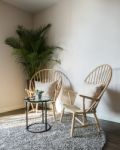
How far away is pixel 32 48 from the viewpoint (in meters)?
4.25

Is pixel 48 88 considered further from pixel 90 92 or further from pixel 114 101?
pixel 114 101

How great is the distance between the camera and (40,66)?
14.5 feet

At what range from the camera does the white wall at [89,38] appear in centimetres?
333

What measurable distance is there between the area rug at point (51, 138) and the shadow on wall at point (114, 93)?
581 mm

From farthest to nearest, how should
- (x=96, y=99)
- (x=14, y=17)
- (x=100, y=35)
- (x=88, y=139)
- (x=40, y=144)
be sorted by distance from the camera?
(x=14, y=17), (x=100, y=35), (x=96, y=99), (x=88, y=139), (x=40, y=144)

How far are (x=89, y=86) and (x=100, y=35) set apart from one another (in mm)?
1060

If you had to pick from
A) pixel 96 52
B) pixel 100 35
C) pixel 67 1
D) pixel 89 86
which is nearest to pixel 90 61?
pixel 96 52

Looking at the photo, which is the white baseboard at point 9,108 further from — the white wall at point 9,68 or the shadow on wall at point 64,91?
the shadow on wall at point 64,91

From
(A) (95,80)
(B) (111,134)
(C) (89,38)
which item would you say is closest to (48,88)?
(A) (95,80)

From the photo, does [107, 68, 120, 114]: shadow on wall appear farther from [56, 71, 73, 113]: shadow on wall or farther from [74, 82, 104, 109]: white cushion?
[56, 71, 73, 113]: shadow on wall

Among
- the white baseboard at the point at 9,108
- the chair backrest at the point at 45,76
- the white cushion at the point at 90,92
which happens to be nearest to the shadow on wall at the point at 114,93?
the white cushion at the point at 90,92

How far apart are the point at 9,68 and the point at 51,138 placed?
219 cm

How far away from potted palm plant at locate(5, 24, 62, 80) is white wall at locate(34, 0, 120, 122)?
219 millimetres

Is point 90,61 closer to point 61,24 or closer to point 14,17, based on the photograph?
point 61,24
